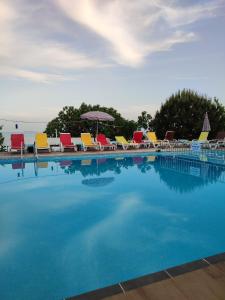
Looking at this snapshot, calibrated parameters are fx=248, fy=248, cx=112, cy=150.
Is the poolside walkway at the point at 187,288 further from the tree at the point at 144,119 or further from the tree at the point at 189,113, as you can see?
the tree at the point at 144,119

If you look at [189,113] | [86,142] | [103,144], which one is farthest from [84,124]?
[86,142]

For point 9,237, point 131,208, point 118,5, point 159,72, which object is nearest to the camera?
point 9,237

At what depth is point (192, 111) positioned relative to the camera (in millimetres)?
22906

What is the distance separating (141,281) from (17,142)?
11.2 meters

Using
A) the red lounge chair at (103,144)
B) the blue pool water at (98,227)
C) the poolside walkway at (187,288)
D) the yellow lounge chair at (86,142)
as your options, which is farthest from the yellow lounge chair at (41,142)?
the poolside walkway at (187,288)

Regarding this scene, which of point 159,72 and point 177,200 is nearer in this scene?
point 177,200

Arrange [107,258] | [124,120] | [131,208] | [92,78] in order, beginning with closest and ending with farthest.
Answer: [107,258] < [131,208] < [92,78] < [124,120]

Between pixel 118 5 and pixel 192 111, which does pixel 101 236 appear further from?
pixel 192 111

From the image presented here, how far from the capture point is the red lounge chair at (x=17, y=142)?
1208 centimetres

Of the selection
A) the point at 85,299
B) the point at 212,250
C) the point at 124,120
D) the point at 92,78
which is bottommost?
the point at 212,250

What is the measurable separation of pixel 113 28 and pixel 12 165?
281 inches

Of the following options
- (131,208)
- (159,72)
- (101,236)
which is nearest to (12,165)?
(131,208)

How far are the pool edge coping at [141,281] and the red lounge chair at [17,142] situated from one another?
35.6 ft

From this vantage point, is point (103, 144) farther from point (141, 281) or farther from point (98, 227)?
point (141, 281)
